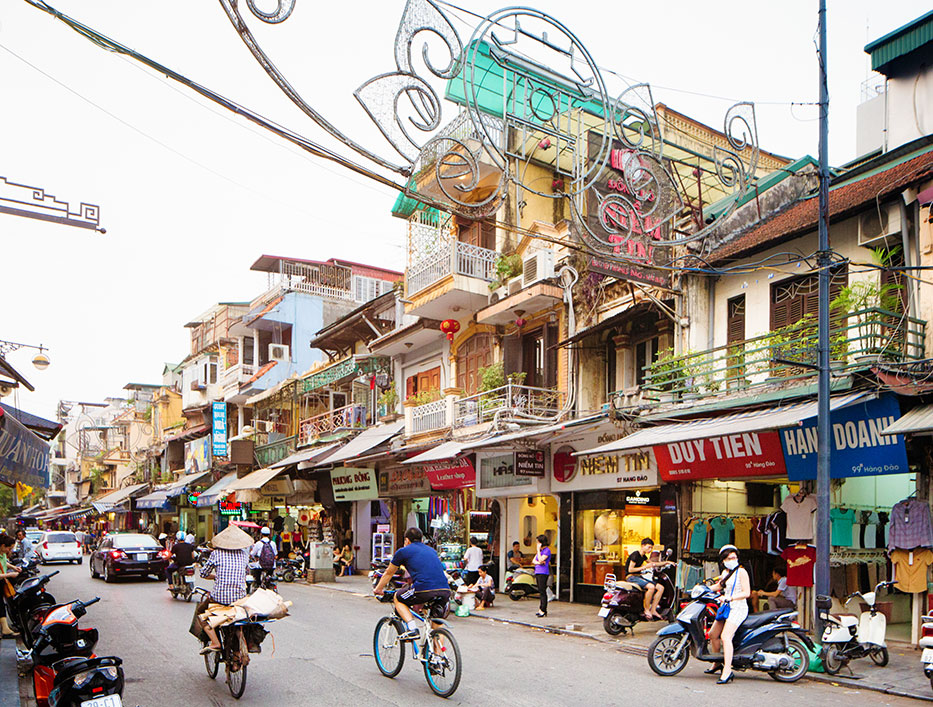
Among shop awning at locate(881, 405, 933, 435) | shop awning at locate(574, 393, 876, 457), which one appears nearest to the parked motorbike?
shop awning at locate(574, 393, 876, 457)

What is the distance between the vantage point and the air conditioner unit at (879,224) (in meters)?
13.2

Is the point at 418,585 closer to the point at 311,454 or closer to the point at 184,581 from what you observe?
the point at 184,581

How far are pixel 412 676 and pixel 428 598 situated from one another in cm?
120

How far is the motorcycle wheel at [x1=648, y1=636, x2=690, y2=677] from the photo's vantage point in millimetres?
10070

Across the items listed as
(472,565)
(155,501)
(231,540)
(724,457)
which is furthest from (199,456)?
(231,540)

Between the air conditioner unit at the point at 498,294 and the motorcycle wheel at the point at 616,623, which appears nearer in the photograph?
the motorcycle wheel at the point at 616,623

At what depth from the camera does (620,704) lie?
27.2ft

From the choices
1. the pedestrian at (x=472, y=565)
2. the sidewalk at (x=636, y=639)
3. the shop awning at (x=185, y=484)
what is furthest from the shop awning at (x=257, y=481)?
the pedestrian at (x=472, y=565)

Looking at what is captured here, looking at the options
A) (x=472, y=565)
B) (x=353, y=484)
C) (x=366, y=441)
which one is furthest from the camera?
(x=353, y=484)

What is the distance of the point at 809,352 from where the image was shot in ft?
43.6

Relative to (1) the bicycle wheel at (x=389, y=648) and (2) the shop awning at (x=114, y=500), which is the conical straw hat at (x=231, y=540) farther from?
(2) the shop awning at (x=114, y=500)

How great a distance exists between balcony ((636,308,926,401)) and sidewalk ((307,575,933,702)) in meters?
3.88

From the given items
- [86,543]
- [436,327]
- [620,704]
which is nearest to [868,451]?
[620,704]

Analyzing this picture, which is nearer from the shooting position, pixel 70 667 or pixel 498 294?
pixel 70 667
